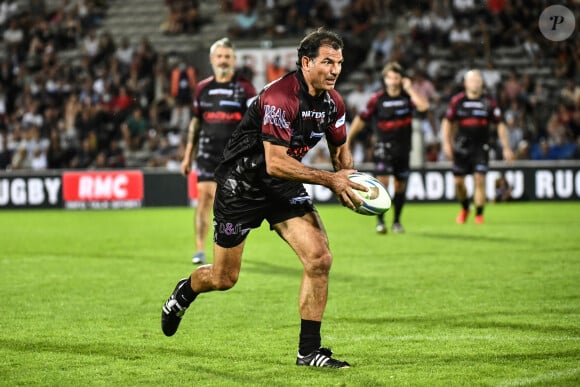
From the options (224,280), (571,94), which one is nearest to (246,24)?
(571,94)

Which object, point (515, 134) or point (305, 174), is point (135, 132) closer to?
point (515, 134)

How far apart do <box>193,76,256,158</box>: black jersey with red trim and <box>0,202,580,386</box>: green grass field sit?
5.26 feet

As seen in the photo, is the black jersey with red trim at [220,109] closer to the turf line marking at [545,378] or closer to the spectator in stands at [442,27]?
the turf line marking at [545,378]

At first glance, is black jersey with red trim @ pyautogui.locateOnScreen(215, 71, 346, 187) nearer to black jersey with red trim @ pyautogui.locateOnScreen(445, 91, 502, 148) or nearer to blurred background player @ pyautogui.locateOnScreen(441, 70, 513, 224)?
blurred background player @ pyautogui.locateOnScreen(441, 70, 513, 224)

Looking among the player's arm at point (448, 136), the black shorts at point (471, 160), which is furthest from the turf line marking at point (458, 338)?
the black shorts at point (471, 160)

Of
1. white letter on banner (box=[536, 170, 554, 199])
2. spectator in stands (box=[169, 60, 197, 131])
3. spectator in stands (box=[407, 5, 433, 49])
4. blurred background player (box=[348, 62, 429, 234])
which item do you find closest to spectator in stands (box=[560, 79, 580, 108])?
white letter on banner (box=[536, 170, 554, 199])

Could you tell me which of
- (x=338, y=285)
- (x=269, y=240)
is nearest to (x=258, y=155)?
(x=338, y=285)

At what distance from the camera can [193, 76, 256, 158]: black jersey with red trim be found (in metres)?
13.1

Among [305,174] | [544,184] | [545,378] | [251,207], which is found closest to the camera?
[545,378]

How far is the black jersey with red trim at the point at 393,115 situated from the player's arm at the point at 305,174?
1088cm

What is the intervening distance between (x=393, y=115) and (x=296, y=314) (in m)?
8.96

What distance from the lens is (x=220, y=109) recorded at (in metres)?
13.1

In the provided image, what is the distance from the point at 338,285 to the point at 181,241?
637 centimetres

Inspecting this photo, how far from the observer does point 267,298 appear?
33.9ft
